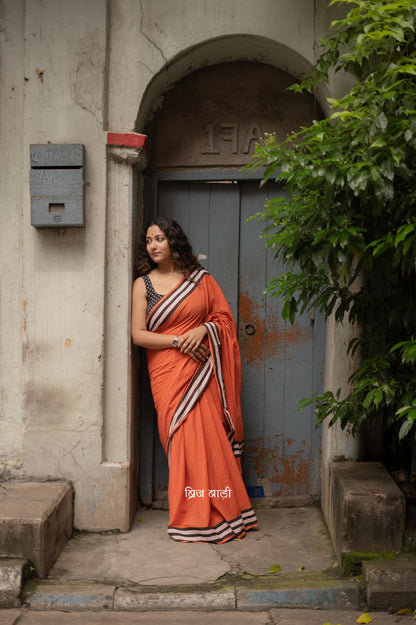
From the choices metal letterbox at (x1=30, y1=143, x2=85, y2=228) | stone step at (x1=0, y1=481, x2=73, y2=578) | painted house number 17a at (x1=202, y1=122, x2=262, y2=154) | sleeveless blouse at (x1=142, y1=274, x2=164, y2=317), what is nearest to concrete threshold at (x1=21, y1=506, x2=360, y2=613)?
stone step at (x1=0, y1=481, x2=73, y2=578)

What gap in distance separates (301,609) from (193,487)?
1.00m

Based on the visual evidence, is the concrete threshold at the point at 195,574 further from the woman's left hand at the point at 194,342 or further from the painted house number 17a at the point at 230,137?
the painted house number 17a at the point at 230,137

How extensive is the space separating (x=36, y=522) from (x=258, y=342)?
1.92m

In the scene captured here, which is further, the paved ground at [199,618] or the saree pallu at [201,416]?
the saree pallu at [201,416]

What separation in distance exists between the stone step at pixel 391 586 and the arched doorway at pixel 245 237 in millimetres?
1259

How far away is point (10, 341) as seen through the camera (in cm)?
410

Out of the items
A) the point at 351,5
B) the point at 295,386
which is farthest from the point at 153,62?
the point at 295,386

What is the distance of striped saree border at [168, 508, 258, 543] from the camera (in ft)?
12.5

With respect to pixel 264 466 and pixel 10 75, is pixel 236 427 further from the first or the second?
pixel 10 75

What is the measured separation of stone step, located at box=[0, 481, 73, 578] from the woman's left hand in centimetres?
111

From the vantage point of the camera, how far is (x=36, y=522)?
3.29m

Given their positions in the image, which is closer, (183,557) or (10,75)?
(183,557)

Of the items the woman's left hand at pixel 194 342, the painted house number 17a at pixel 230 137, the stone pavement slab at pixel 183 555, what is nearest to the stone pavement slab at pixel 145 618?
the stone pavement slab at pixel 183 555

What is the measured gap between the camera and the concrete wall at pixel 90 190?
3889mm
